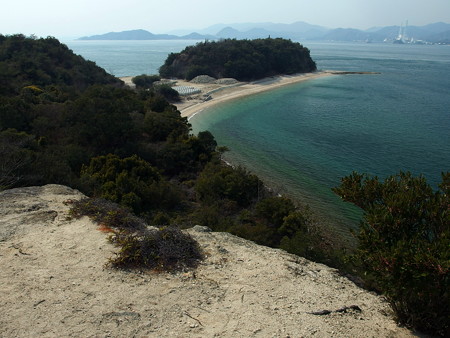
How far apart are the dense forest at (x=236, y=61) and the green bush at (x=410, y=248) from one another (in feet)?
276

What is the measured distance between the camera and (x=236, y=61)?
92.5m

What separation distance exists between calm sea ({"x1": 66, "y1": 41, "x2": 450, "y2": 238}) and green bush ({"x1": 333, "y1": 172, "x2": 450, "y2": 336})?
43.8 ft

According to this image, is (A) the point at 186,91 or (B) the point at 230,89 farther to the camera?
(B) the point at 230,89

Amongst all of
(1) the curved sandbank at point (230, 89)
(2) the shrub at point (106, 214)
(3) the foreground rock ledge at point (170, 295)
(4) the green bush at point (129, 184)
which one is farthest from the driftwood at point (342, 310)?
(1) the curved sandbank at point (230, 89)

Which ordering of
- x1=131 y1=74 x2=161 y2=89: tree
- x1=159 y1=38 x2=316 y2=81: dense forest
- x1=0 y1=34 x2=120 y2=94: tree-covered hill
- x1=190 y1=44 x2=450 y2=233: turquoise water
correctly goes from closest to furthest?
x1=190 y1=44 x2=450 y2=233: turquoise water
x1=0 y1=34 x2=120 y2=94: tree-covered hill
x1=131 y1=74 x2=161 y2=89: tree
x1=159 y1=38 x2=316 y2=81: dense forest

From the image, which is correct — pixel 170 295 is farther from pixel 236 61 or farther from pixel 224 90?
pixel 236 61

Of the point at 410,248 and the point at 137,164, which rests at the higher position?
the point at 410,248

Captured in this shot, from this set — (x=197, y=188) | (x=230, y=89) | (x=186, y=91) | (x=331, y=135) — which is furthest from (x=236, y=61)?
(x=197, y=188)

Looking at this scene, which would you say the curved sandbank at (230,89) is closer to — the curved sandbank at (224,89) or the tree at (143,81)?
the curved sandbank at (224,89)

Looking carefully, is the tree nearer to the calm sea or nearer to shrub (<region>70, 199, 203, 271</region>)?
the calm sea

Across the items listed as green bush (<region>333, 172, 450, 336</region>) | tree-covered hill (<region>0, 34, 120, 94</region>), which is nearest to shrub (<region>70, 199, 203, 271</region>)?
green bush (<region>333, 172, 450, 336</region>)

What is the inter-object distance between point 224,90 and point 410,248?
69.3 m

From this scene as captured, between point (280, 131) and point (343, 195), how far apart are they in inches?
1419

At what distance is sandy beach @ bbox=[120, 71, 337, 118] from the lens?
193 ft
